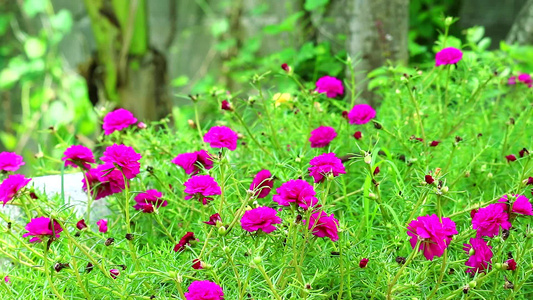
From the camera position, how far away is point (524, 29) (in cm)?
226

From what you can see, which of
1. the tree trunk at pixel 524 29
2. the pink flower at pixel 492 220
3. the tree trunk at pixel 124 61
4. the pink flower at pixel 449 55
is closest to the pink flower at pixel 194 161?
the pink flower at pixel 492 220

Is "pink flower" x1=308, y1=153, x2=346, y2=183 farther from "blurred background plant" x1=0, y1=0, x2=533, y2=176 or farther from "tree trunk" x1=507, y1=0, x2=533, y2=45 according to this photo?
"tree trunk" x1=507, y1=0, x2=533, y2=45

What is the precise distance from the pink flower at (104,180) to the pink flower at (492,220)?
2.11 ft

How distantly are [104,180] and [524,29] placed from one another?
191 centimetres

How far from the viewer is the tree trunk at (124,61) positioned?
110 inches

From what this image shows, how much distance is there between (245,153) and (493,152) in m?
0.66

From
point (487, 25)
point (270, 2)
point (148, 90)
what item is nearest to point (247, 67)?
point (270, 2)

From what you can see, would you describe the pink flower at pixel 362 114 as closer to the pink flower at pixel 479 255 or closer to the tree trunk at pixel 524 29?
the pink flower at pixel 479 255

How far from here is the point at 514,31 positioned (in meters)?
2.33

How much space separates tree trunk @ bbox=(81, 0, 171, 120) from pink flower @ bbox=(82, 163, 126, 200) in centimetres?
183

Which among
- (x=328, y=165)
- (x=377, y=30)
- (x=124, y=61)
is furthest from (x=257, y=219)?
(x=124, y=61)

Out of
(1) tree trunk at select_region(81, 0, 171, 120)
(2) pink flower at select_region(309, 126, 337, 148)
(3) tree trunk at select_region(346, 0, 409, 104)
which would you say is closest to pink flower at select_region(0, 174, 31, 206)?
(2) pink flower at select_region(309, 126, 337, 148)

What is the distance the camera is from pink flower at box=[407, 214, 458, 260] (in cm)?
79

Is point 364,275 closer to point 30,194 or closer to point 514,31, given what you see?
point 30,194
